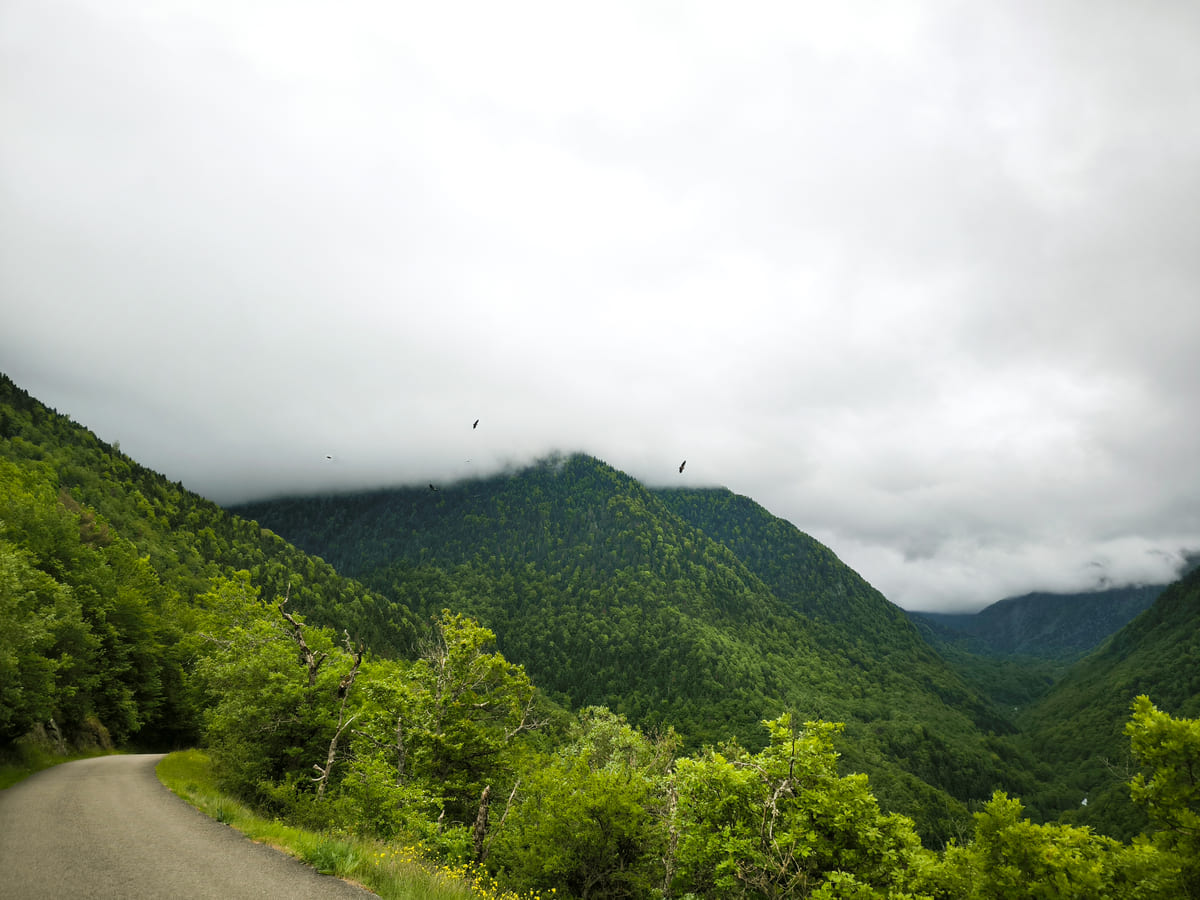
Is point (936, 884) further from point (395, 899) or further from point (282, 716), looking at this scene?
point (282, 716)

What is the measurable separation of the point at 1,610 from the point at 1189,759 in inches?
1937

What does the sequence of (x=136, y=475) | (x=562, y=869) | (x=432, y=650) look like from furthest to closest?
(x=136, y=475) → (x=432, y=650) → (x=562, y=869)

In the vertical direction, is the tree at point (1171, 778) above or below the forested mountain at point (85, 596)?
above

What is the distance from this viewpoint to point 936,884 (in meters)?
19.3

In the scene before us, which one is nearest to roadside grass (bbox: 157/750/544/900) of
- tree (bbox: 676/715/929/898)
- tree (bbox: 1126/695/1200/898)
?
tree (bbox: 676/715/929/898)

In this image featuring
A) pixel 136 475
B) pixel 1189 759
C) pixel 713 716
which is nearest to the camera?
pixel 1189 759

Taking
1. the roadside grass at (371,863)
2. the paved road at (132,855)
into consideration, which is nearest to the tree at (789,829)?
the roadside grass at (371,863)

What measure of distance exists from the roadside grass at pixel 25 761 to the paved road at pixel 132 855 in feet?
16.1

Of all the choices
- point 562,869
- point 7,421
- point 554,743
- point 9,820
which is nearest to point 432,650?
point 562,869

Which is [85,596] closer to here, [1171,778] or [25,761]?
[25,761]

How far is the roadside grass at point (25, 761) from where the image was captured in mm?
24984

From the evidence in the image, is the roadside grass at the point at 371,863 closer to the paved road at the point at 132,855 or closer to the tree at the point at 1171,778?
the paved road at the point at 132,855

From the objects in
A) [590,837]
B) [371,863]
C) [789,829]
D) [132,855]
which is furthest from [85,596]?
[789,829]

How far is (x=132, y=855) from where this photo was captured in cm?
1387
